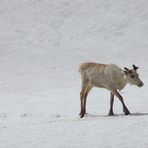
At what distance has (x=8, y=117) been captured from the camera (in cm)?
1800

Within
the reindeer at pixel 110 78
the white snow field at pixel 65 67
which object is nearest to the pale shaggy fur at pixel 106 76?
the reindeer at pixel 110 78

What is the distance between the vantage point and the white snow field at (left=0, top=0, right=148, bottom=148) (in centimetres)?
1388

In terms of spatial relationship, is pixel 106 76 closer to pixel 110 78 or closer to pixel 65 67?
pixel 110 78

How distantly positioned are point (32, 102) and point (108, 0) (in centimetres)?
1917

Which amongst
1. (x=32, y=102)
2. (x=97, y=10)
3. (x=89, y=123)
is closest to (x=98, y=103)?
(x=32, y=102)

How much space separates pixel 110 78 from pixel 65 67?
14425mm

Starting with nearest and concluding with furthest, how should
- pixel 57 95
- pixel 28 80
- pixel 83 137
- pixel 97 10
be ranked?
pixel 83 137 < pixel 57 95 < pixel 28 80 < pixel 97 10

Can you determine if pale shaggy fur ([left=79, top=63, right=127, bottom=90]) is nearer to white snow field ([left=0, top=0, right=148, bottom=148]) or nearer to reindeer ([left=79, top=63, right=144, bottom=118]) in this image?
reindeer ([left=79, top=63, right=144, bottom=118])

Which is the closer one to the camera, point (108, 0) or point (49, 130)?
point (49, 130)

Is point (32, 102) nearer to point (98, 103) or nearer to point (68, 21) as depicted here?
point (98, 103)

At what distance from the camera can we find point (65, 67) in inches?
1217

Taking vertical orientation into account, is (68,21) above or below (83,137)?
above

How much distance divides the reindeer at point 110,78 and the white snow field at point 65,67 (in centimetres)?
62

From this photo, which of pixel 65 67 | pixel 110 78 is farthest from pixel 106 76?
pixel 65 67
